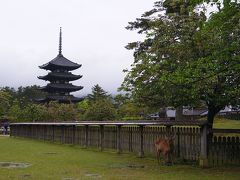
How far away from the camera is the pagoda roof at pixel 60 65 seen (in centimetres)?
7169

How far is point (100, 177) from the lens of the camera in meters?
13.3

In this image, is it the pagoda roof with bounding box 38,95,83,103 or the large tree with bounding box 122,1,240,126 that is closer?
the large tree with bounding box 122,1,240,126

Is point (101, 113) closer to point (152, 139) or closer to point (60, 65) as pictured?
point (152, 139)

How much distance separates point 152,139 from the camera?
Result: 2039cm

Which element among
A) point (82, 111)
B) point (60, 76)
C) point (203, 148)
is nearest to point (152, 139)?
point (203, 148)

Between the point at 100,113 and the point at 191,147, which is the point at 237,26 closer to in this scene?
the point at 191,147

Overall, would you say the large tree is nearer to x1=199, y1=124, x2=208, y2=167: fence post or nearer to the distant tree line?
x1=199, y1=124, x2=208, y2=167: fence post

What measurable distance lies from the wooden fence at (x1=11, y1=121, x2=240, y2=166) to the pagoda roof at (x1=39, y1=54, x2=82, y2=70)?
38410 millimetres

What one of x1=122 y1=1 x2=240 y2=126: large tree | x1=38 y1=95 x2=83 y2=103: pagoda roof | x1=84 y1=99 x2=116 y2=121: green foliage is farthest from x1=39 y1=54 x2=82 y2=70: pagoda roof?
x1=122 y1=1 x2=240 y2=126: large tree

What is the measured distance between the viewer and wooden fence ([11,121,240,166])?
54.1 ft

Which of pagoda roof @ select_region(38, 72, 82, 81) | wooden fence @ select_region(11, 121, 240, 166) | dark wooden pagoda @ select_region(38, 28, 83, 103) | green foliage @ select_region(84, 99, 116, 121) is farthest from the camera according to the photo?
pagoda roof @ select_region(38, 72, 82, 81)

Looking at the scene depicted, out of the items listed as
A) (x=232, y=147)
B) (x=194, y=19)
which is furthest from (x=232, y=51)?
(x=194, y=19)

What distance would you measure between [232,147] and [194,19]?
622 centimetres

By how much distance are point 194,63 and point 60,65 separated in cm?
5867
